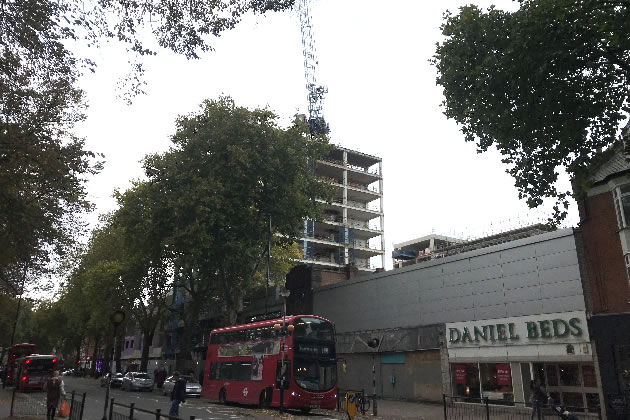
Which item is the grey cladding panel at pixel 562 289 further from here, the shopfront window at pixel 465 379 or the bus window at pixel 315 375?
the bus window at pixel 315 375

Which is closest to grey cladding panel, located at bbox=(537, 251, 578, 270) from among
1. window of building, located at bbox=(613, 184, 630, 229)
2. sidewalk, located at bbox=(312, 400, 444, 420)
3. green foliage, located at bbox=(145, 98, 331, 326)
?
window of building, located at bbox=(613, 184, 630, 229)

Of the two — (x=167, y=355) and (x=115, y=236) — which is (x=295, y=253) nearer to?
(x=115, y=236)

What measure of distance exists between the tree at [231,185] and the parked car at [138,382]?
33.9ft

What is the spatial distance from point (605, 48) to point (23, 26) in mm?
15186

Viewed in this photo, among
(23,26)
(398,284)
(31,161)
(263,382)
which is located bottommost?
(263,382)

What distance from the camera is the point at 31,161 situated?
14906 millimetres

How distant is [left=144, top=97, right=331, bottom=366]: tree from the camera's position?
30.0 metres

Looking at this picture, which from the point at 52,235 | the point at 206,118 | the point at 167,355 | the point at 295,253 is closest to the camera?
the point at 52,235

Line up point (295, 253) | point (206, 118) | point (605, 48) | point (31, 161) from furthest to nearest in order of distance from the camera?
1. point (295, 253)
2. point (206, 118)
3. point (31, 161)
4. point (605, 48)

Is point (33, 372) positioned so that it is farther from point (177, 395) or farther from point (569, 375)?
point (569, 375)

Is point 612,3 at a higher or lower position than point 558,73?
higher

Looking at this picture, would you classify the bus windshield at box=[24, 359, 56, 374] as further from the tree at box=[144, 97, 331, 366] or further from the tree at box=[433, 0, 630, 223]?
the tree at box=[433, 0, 630, 223]

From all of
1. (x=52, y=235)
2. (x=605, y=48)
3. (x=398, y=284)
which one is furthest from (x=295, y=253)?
(x=605, y=48)

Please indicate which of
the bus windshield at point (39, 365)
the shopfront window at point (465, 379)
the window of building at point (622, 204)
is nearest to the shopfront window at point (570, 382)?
the shopfront window at point (465, 379)
